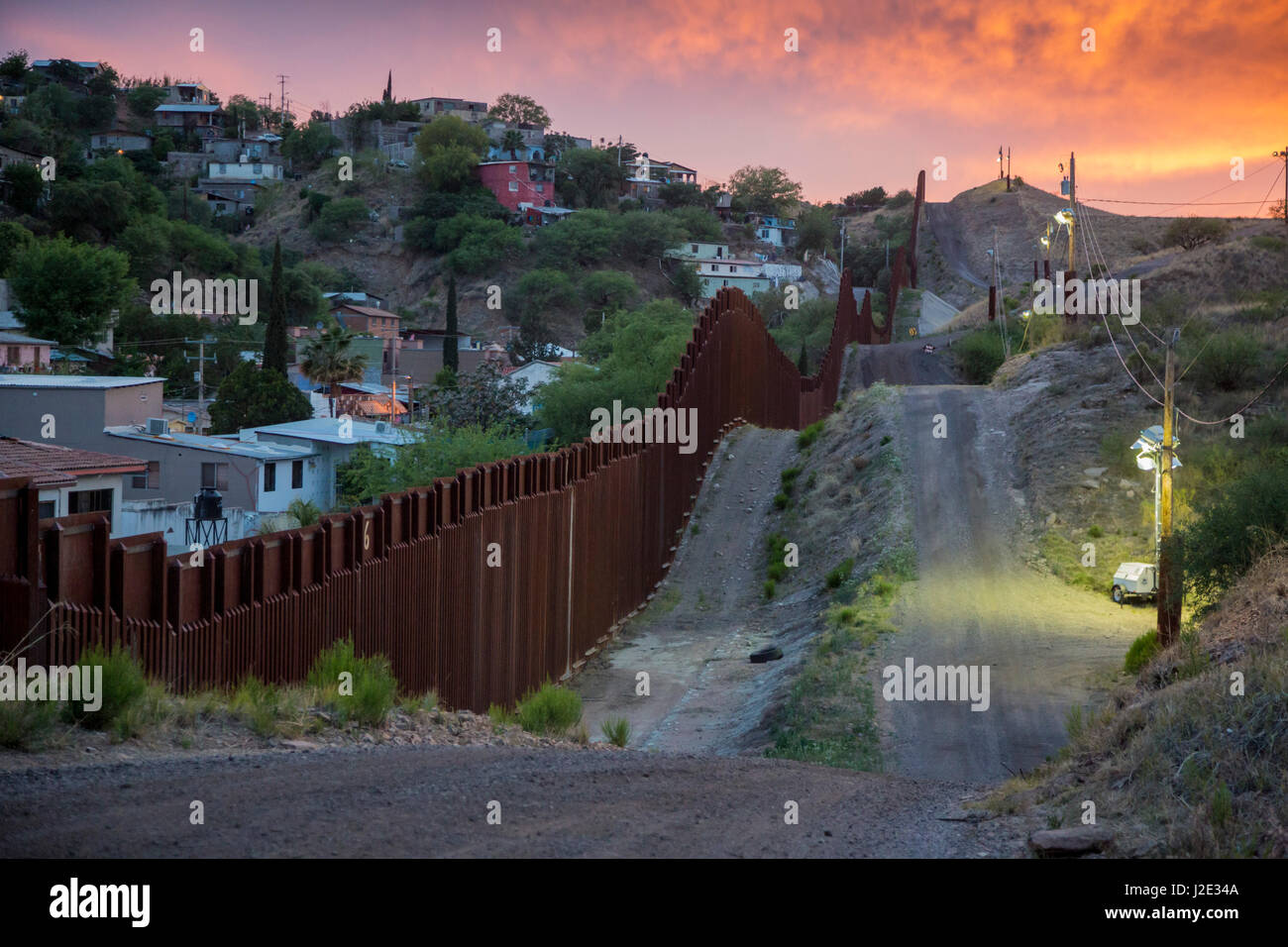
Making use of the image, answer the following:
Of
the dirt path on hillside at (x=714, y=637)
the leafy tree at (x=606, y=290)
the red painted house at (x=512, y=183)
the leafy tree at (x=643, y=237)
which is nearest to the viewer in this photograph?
the dirt path on hillside at (x=714, y=637)

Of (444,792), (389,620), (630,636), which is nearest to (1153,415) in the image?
(630,636)

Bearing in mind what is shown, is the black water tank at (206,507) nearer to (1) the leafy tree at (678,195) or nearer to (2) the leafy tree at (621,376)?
(2) the leafy tree at (621,376)

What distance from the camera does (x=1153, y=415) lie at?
31.0 meters

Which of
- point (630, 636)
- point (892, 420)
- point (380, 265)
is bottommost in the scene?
point (630, 636)

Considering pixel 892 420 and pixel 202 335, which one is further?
pixel 202 335

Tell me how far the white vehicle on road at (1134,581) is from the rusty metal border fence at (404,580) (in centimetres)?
1014

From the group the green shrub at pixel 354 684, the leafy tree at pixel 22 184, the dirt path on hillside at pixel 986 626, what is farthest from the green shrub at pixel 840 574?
the leafy tree at pixel 22 184

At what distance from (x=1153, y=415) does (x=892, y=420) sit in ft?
25.0

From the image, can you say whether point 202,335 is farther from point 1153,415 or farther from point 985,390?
point 1153,415

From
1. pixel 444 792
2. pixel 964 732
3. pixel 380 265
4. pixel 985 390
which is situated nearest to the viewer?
pixel 444 792

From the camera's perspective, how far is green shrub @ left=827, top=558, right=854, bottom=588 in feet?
86.0

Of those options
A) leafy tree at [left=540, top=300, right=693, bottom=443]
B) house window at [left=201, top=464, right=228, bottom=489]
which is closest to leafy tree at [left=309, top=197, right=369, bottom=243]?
leafy tree at [left=540, top=300, right=693, bottom=443]

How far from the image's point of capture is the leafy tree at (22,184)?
94500mm

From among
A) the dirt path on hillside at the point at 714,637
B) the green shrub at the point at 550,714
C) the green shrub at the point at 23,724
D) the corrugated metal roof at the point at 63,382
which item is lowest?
the dirt path on hillside at the point at 714,637
